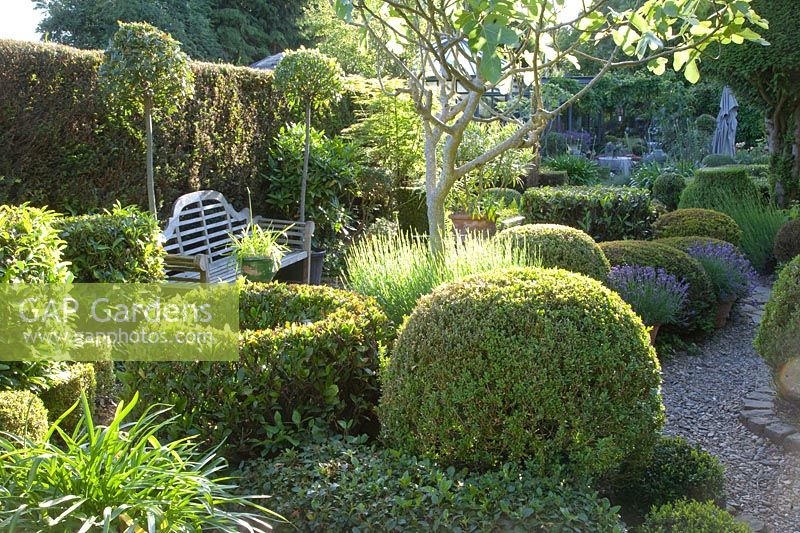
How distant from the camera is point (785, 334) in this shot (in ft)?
13.3

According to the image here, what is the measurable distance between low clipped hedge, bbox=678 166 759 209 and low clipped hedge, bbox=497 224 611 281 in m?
5.27

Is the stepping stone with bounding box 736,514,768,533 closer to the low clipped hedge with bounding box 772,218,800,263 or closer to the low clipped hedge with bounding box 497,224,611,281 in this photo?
the low clipped hedge with bounding box 497,224,611,281

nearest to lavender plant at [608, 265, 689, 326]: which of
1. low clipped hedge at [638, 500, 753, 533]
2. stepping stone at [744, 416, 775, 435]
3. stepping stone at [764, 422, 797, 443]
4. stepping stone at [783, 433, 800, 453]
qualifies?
stepping stone at [744, 416, 775, 435]

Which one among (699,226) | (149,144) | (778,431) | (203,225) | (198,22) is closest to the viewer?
(778,431)

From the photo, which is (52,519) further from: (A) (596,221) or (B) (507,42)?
(A) (596,221)

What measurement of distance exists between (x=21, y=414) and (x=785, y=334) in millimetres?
3867

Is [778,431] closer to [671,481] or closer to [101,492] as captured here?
[671,481]

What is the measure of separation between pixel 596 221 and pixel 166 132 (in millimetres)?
4792

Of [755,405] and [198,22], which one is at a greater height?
[198,22]

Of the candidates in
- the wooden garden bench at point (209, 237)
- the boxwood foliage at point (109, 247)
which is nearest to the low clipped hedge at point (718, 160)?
the wooden garden bench at point (209, 237)

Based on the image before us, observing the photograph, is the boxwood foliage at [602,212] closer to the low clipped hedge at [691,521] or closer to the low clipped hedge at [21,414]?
the low clipped hedge at [691,521]

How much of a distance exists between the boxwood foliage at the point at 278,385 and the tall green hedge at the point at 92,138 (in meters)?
3.35

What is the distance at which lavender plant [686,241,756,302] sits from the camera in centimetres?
636

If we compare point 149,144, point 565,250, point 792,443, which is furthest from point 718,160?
point 149,144
